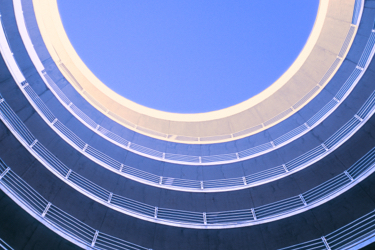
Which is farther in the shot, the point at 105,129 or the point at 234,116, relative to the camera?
the point at 234,116

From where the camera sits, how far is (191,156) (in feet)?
64.2

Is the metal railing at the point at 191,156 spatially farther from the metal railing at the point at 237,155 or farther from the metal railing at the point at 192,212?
the metal railing at the point at 192,212

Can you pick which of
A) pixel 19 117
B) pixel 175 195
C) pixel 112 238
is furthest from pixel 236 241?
pixel 19 117

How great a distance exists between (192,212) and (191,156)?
15.4 ft

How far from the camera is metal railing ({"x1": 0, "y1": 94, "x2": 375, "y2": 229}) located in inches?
535

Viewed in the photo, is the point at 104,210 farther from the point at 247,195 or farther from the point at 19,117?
the point at 247,195

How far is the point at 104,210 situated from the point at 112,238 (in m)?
1.52

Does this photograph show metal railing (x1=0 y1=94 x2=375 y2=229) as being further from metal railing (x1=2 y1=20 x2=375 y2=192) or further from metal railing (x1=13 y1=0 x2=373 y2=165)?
metal railing (x1=13 y1=0 x2=373 y2=165)

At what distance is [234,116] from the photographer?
2077 centimetres

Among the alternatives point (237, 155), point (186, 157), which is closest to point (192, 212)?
point (186, 157)

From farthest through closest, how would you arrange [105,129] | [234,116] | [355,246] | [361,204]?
[234,116] → [105,129] → [361,204] → [355,246]

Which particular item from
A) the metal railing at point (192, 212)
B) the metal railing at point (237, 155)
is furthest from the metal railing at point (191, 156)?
the metal railing at point (192, 212)

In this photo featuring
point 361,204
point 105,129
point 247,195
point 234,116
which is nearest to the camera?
point 361,204

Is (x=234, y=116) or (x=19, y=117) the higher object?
(x=234, y=116)
